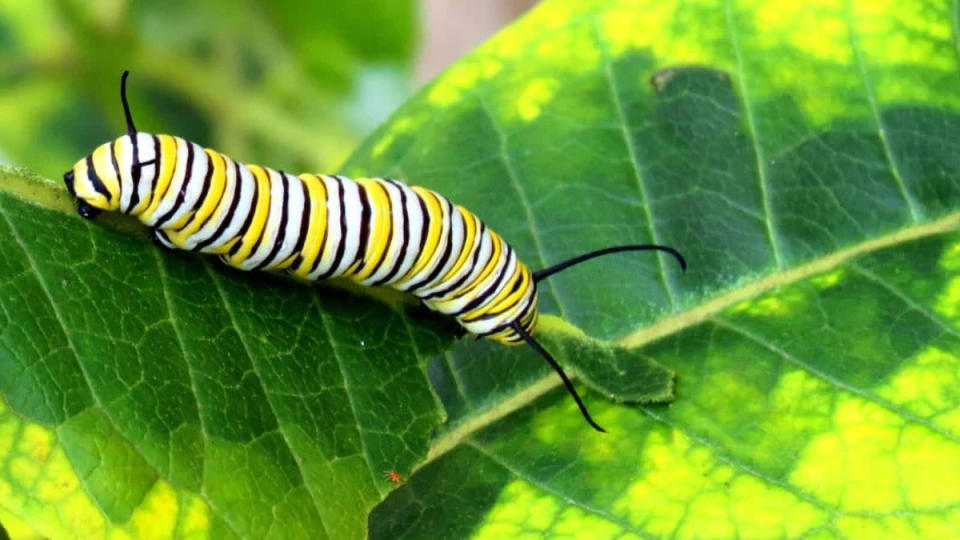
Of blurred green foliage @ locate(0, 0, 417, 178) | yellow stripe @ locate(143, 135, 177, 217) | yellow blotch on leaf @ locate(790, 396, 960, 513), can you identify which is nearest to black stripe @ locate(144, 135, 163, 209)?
yellow stripe @ locate(143, 135, 177, 217)

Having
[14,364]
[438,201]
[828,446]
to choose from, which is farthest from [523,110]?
[14,364]

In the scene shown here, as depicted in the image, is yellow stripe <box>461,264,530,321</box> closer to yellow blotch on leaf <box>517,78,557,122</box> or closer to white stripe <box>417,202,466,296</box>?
white stripe <box>417,202,466,296</box>

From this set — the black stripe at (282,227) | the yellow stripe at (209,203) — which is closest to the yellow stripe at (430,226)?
the black stripe at (282,227)

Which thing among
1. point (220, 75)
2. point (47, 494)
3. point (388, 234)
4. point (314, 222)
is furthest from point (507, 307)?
point (220, 75)

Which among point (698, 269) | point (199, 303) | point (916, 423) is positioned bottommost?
point (916, 423)

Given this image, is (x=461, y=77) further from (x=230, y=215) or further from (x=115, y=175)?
(x=115, y=175)

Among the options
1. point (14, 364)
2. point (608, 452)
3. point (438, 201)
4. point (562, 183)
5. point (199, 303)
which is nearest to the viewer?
point (14, 364)

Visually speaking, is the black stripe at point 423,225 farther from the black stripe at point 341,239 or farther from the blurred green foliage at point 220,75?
the blurred green foliage at point 220,75

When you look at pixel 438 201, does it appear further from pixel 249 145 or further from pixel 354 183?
pixel 249 145
